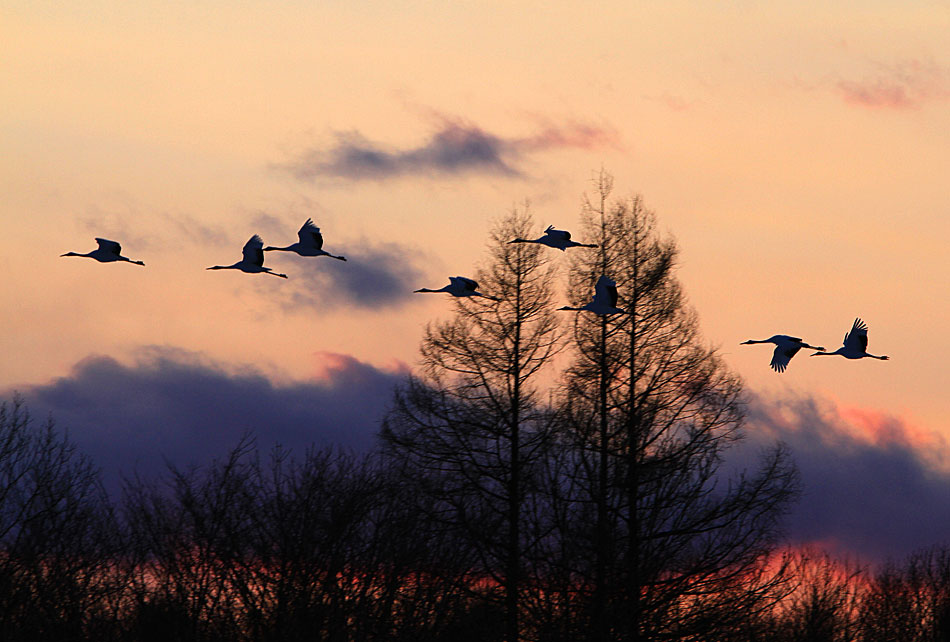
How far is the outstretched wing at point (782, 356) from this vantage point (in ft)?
89.4

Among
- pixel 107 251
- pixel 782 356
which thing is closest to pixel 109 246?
pixel 107 251

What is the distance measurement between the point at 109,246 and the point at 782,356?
47.4 feet

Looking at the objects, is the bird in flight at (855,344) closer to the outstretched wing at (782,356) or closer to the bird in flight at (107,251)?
the outstretched wing at (782,356)

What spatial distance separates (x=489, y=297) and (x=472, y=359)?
1556 millimetres

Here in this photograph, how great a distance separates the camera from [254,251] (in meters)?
28.5

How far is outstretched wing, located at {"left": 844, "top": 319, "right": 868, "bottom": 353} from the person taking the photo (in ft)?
87.7

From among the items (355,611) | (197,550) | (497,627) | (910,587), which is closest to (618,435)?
(497,627)

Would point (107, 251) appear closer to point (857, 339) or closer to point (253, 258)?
point (253, 258)

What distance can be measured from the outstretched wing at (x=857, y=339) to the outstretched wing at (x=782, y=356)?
3.47 ft

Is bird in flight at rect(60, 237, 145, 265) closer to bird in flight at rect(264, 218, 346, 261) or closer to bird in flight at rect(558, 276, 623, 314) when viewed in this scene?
bird in flight at rect(264, 218, 346, 261)

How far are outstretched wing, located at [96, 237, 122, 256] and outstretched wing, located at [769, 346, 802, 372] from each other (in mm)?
14086

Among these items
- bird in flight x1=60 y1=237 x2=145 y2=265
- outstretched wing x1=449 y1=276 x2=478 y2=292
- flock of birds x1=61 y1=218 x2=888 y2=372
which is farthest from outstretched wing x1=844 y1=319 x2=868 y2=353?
bird in flight x1=60 y1=237 x2=145 y2=265

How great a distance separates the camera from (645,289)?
3080 cm

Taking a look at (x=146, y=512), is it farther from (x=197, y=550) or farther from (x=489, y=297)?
(x=489, y=297)
